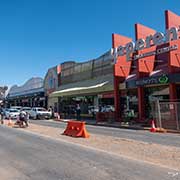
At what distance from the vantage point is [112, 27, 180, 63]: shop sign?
24.7 m

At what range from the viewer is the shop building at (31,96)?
189 feet

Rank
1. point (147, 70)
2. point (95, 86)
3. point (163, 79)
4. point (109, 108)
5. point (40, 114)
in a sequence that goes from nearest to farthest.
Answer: point (163, 79)
point (147, 70)
point (109, 108)
point (95, 86)
point (40, 114)

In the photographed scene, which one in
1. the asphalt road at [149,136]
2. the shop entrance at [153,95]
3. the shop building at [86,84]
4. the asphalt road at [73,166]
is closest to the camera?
the asphalt road at [73,166]

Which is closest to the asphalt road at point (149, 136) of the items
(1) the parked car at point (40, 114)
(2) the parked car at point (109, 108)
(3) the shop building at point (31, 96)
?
(2) the parked car at point (109, 108)

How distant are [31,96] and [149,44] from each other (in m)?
38.2

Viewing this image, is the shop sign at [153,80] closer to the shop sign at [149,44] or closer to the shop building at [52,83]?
the shop sign at [149,44]

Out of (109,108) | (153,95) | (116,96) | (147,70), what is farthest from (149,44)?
(109,108)

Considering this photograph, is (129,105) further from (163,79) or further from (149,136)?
(149,136)

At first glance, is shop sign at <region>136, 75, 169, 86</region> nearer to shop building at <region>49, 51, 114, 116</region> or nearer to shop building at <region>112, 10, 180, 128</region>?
shop building at <region>112, 10, 180, 128</region>

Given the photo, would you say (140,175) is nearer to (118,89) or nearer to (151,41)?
(151,41)

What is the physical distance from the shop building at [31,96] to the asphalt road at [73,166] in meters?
44.4

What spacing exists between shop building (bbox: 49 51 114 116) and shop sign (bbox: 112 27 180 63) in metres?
2.48

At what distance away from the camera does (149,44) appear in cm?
2712

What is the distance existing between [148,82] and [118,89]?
600cm
